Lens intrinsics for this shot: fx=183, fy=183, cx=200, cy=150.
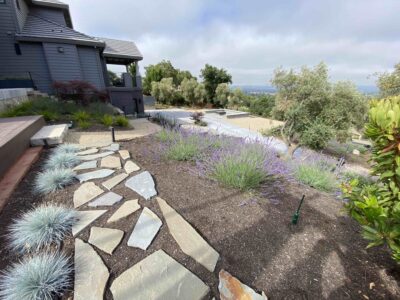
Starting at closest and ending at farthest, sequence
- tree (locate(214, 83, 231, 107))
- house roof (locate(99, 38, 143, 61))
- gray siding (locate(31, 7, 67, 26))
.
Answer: gray siding (locate(31, 7, 67, 26)), house roof (locate(99, 38, 143, 61)), tree (locate(214, 83, 231, 107))

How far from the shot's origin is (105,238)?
1.51m

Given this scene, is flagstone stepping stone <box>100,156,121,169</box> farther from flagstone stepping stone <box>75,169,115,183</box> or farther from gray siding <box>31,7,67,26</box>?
gray siding <box>31,7,67,26</box>

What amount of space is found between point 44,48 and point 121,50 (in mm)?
3913

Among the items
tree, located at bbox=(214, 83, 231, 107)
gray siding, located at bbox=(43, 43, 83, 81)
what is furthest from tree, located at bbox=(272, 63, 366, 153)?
tree, located at bbox=(214, 83, 231, 107)

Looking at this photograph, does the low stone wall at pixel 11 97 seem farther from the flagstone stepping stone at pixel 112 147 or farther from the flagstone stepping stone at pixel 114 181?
the flagstone stepping stone at pixel 114 181

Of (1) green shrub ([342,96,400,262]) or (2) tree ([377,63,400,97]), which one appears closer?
(1) green shrub ([342,96,400,262])

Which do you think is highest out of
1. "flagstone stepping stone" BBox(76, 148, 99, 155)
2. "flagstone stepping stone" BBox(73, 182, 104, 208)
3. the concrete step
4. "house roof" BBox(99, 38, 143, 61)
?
"house roof" BBox(99, 38, 143, 61)

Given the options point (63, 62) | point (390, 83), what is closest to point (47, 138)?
point (63, 62)

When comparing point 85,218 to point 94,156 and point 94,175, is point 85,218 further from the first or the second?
point 94,156

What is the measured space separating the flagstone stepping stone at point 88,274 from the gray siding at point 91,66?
9.96 meters

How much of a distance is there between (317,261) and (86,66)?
11.2m

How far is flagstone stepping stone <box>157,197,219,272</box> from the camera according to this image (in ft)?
4.64

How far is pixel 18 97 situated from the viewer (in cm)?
617

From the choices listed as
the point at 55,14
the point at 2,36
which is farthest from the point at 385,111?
the point at 55,14
